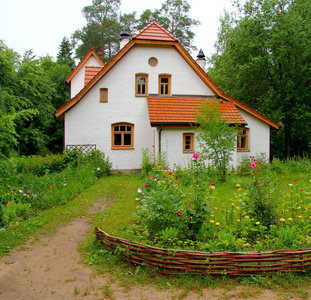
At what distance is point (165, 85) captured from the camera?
17438mm

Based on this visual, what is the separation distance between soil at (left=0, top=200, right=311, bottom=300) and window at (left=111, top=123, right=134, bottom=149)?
1146 cm

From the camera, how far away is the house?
628 inches

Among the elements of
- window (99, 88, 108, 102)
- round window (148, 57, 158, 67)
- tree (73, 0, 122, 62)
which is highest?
→ tree (73, 0, 122, 62)

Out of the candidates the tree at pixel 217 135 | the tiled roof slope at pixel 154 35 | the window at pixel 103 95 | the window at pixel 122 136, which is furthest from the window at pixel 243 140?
the window at pixel 103 95

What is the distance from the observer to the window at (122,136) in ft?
54.9

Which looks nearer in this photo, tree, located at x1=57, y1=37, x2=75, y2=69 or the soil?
the soil

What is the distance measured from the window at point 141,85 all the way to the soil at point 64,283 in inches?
499

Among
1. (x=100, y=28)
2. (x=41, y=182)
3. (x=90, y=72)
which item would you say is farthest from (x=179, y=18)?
(x=41, y=182)

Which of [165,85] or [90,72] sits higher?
[90,72]

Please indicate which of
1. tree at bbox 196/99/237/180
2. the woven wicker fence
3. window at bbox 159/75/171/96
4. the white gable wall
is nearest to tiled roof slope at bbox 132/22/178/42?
the white gable wall

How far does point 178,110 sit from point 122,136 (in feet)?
11.5

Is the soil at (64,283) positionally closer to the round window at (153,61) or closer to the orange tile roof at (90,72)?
the round window at (153,61)

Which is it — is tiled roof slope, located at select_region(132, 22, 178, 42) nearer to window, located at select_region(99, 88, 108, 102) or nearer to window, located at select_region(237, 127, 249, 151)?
window, located at select_region(99, 88, 108, 102)

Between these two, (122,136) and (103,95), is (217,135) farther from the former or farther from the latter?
(103,95)
